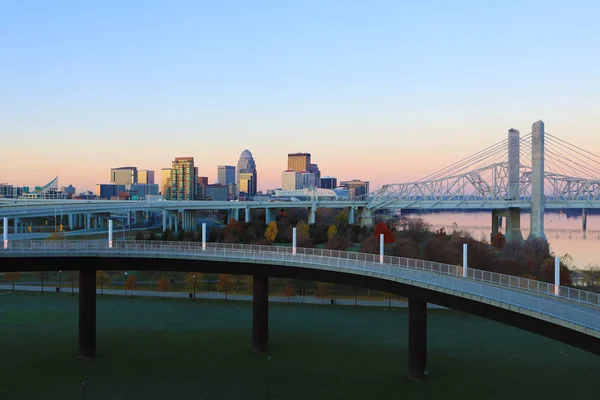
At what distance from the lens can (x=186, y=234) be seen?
7562 cm

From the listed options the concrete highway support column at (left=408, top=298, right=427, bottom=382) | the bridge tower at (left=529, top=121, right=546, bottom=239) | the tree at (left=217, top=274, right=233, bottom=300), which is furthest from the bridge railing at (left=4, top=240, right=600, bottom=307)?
the bridge tower at (left=529, top=121, right=546, bottom=239)

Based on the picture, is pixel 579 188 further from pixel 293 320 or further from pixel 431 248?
pixel 293 320

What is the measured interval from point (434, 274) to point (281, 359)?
32.8 feet

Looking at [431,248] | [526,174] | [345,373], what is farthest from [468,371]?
[526,174]

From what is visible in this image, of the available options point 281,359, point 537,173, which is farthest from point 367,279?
point 537,173

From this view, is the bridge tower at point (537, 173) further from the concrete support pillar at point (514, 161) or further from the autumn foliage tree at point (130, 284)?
the autumn foliage tree at point (130, 284)

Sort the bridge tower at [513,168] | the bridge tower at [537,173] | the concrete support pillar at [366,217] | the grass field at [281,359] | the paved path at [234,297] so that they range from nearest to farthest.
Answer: the grass field at [281,359] < the paved path at [234,297] < the bridge tower at [537,173] < the bridge tower at [513,168] < the concrete support pillar at [366,217]

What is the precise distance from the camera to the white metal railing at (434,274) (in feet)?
71.5

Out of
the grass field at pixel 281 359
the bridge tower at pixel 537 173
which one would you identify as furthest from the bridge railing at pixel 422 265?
the bridge tower at pixel 537 173

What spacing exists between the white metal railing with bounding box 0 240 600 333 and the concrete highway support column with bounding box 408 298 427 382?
74.0 inches

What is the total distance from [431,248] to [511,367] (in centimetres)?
3382

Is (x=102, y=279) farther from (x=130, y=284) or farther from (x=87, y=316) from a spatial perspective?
(x=87, y=316)

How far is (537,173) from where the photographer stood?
90.1 metres

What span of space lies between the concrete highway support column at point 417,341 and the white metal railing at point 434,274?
6.17ft
